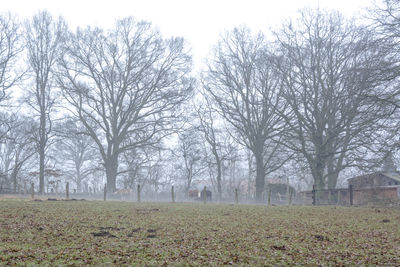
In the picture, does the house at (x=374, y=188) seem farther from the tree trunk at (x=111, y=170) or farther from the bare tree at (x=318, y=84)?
the tree trunk at (x=111, y=170)

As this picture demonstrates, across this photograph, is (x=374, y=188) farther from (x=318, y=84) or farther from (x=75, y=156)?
(x=75, y=156)

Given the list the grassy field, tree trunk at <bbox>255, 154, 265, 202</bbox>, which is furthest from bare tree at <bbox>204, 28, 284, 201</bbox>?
the grassy field

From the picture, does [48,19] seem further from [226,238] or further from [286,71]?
[226,238]

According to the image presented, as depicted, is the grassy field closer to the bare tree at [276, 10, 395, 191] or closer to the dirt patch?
the dirt patch

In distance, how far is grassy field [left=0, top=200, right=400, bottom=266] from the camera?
305 inches

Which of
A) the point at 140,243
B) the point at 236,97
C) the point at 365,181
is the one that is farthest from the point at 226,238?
the point at 236,97

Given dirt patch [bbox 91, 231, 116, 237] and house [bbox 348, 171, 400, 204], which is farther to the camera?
house [bbox 348, 171, 400, 204]

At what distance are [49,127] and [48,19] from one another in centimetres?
1024

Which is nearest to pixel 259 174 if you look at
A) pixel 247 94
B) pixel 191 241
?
pixel 247 94

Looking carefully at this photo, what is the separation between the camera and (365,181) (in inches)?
1340

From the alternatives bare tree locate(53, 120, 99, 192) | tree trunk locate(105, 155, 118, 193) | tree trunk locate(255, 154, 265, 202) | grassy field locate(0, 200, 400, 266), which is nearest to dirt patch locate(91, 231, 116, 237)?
grassy field locate(0, 200, 400, 266)

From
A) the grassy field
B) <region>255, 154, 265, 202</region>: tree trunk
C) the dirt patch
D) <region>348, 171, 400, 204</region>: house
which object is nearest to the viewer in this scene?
the grassy field

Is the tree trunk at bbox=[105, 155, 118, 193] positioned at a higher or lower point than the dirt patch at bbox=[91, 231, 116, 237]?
higher

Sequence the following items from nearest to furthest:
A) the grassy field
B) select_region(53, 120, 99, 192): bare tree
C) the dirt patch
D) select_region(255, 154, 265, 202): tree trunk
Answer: the grassy field
the dirt patch
select_region(255, 154, 265, 202): tree trunk
select_region(53, 120, 99, 192): bare tree
